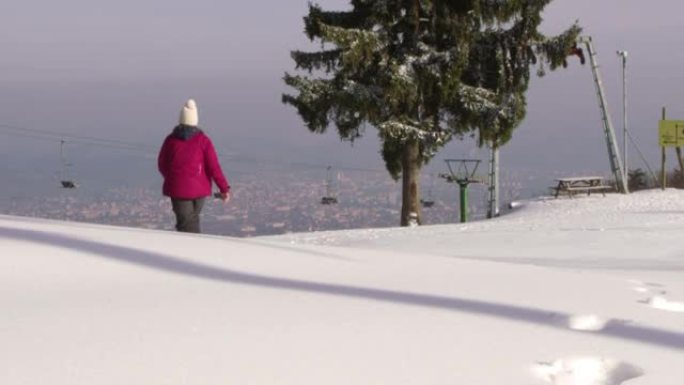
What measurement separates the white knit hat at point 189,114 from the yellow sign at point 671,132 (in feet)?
64.7

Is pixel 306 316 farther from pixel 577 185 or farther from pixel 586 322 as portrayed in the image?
pixel 577 185

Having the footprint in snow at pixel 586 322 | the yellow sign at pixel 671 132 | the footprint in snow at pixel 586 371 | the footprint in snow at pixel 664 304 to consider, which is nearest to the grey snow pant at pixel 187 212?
the footprint in snow at pixel 664 304

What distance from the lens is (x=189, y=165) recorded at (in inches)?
372

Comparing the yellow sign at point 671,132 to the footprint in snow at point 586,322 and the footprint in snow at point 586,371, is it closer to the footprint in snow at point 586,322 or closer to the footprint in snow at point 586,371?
the footprint in snow at point 586,322

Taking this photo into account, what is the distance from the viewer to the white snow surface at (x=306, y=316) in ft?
11.9

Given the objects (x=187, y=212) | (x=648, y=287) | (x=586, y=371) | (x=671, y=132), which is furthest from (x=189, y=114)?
(x=671, y=132)

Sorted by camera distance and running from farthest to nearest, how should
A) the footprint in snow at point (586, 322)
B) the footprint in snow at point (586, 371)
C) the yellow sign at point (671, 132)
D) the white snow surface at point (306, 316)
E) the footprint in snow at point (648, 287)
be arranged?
1. the yellow sign at point (671, 132)
2. the footprint in snow at point (648, 287)
3. the footprint in snow at point (586, 322)
4. the footprint in snow at point (586, 371)
5. the white snow surface at point (306, 316)

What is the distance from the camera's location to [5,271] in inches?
209

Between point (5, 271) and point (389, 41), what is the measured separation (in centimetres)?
1759

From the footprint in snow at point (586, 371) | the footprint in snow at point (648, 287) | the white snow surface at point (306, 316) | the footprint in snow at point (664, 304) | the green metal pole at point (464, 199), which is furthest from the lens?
the green metal pole at point (464, 199)

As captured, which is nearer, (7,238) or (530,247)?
(7,238)

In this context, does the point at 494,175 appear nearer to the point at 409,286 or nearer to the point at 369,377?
the point at 409,286

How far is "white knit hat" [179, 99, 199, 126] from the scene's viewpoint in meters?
9.55

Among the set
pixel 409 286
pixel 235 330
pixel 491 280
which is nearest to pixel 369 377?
pixel 235 330
